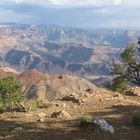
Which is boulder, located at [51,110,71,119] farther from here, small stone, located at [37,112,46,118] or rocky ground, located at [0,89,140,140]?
small stone, located at [37,112,46,118]

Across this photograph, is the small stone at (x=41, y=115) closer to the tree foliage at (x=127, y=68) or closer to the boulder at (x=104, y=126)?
the boulder at (x=104, y=126)

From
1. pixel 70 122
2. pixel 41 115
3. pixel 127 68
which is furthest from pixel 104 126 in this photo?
pixel 127 68

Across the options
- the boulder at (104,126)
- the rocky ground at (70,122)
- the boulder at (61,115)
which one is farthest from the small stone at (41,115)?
the boulder at (104,126)

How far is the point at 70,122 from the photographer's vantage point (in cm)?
2542

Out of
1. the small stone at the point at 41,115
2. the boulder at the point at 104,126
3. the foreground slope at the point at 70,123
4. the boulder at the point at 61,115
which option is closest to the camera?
the foreground slope at the point at 70,123

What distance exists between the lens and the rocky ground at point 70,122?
75.2ft

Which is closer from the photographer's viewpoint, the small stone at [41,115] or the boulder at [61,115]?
the boulder at [61,115]

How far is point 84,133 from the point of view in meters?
23.3

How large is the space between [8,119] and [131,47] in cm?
4512

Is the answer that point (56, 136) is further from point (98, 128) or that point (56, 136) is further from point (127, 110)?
point (127, 110)

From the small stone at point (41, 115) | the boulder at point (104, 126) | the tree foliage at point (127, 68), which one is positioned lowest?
the tree foliage at point (127, 68)

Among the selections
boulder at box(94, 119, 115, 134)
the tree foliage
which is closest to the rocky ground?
boulder at box(94, 119, 115, 134)

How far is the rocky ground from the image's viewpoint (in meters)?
22.9

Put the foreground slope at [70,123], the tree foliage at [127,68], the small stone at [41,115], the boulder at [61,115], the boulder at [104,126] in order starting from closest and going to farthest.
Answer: the foreground slope at [70,123] < the boulder at [104,126] < the boulder at [61,115] < the small stone at [41,115] < the tree foliage at [127,68]
